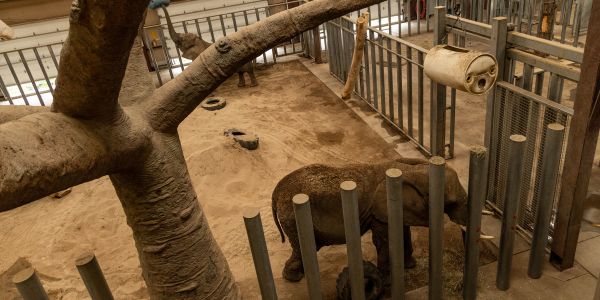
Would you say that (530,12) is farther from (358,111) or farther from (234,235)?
(234,235)

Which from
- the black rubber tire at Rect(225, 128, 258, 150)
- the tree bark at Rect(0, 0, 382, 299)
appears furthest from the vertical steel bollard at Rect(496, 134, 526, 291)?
the black rubber tire at Rect(225, 128, 258, 150)

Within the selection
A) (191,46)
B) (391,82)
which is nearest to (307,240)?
(391,82)

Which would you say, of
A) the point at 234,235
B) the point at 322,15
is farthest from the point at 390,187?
the point at 234,235

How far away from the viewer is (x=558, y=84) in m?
3.00

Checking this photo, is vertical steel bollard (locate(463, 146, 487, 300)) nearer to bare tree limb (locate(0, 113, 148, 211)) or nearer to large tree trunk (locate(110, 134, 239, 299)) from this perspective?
large tree trunk (locate(110, 134, 239, 299))

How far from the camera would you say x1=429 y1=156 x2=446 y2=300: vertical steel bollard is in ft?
7.24

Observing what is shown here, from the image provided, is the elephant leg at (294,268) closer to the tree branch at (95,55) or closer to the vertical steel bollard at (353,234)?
the vertical steel bollard at (353,234)

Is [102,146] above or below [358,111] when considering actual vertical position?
above

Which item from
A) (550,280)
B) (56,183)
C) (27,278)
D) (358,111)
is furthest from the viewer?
(358,111)

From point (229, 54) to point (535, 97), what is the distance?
220 cm

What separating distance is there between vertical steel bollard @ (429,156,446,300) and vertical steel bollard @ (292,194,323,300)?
67 cm

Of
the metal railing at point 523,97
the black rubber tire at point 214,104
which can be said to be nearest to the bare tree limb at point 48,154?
the metal railing at point 523,97

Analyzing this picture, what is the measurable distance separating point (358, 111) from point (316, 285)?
4538 mm

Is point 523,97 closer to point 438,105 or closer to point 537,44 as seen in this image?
point 537,44
